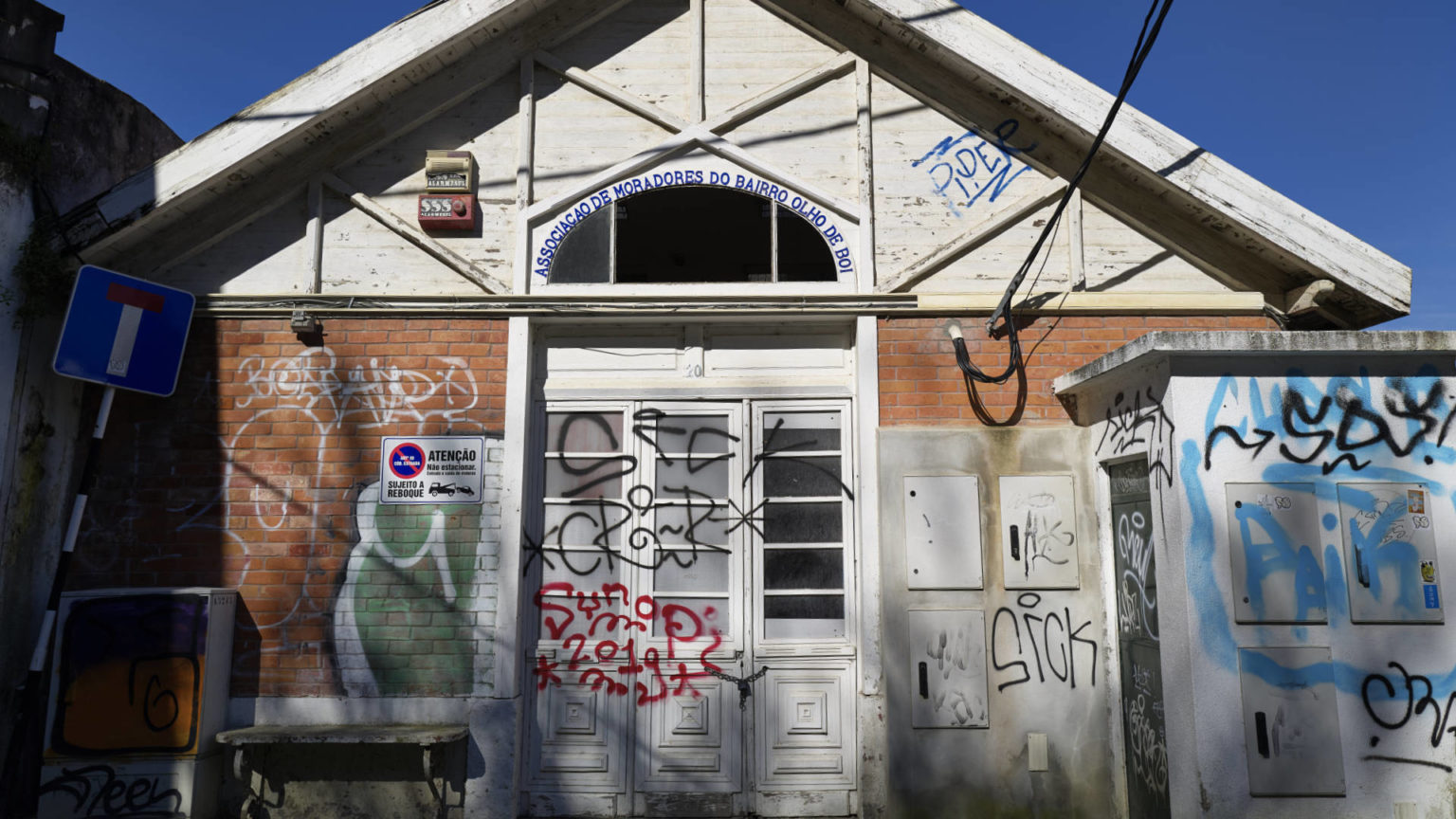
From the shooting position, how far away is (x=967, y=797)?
527 cm

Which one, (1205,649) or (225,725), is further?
(225,725)

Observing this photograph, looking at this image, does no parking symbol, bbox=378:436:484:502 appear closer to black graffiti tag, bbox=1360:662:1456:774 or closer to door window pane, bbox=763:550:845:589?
door window pane, bbox=763:550:845:589

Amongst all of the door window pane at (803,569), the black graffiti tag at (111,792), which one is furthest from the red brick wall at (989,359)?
the black graffiti tag at (111,792)

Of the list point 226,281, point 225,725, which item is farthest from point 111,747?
point 226,281

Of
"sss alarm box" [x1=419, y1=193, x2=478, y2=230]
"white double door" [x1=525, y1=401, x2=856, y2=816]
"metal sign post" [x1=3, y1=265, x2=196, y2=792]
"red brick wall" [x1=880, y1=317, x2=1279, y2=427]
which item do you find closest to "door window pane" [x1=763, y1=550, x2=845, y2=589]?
"white double door" [x1=525, y1=401, x2=856, y2=816]

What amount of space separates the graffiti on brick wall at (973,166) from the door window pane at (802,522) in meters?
2.22

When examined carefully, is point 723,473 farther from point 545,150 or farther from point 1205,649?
point 1205,649

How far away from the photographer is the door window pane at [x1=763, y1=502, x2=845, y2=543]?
5.79m

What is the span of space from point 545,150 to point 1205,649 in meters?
5.03

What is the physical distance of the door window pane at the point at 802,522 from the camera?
19.0 ft

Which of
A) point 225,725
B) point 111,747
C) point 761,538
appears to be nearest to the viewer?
point 111,747

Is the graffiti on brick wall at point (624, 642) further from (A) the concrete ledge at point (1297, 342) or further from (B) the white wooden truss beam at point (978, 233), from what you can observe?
(A) the concrete ledge at point (1297, 342)

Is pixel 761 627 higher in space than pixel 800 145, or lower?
lower

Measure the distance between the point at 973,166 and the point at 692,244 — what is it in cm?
199
